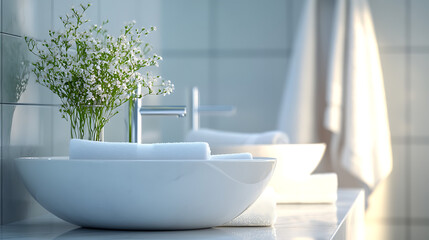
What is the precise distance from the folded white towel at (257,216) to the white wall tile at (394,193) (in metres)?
1.69

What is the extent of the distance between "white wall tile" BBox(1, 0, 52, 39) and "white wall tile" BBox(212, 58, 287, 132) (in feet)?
5.04

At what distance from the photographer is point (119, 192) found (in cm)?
96

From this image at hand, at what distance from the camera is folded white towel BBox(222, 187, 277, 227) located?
1.11 metres

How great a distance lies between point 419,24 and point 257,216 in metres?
1.84

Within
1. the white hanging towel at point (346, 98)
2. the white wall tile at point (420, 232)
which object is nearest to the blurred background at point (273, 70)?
the white wall tile at point (420, 232)

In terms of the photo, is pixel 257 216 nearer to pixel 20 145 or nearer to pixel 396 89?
pixel 20 145

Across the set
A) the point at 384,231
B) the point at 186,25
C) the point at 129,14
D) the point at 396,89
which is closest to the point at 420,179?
the point at 384,231

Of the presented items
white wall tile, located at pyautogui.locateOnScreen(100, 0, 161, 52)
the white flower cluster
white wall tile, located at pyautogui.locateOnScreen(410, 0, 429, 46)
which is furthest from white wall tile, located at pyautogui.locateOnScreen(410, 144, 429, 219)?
the white flower cluster

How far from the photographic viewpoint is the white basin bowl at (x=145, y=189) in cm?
95

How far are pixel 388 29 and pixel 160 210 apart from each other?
198cm

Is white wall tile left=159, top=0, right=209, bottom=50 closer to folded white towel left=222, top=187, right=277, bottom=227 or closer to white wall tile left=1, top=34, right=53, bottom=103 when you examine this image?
white wall tile left=1, top=34, right=53, bottom=103

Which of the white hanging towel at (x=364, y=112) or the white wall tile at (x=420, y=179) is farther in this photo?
the white wall tile at (x=420, y=179)

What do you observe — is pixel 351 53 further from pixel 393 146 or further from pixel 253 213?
pixel 253 213

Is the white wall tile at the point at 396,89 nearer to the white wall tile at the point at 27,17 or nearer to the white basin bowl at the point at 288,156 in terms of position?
the white basin bowl at the point at 288,156
